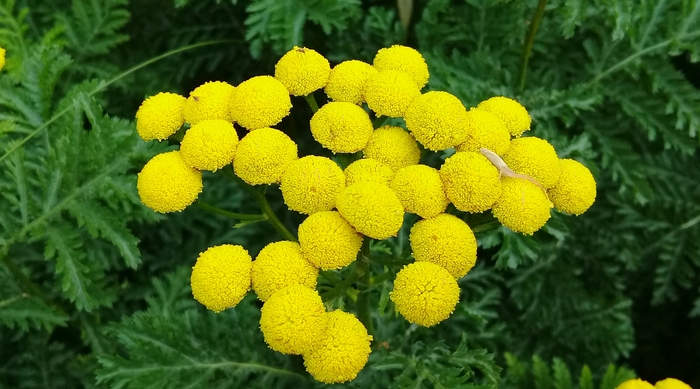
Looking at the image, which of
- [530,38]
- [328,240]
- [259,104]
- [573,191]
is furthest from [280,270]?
[530,38]

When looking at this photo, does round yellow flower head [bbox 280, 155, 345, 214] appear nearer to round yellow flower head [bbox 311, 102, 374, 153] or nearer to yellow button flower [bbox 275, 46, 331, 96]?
round yellow flower head [bbox 311, 102, 374, 153]

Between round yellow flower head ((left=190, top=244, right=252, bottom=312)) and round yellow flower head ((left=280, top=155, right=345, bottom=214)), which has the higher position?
round yellow flower head ((left=280, top=155, right=345, bottom=214))

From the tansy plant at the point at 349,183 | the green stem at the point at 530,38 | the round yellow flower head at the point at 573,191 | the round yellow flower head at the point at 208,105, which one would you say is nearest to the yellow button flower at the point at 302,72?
the tansy plant at the point at 349,183

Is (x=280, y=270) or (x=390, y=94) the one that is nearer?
(x=280, y=270)

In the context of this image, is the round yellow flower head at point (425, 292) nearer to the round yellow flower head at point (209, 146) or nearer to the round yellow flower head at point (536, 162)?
the round yellow flower head at point (536, 162)

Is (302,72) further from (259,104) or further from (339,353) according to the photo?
(339,353)

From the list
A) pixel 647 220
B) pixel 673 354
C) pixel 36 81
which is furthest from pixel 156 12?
pixel 673 354

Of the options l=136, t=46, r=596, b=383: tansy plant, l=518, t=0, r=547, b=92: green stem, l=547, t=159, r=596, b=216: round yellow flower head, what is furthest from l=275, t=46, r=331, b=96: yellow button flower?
l=518, t=0, r=547, b=92: green stem
